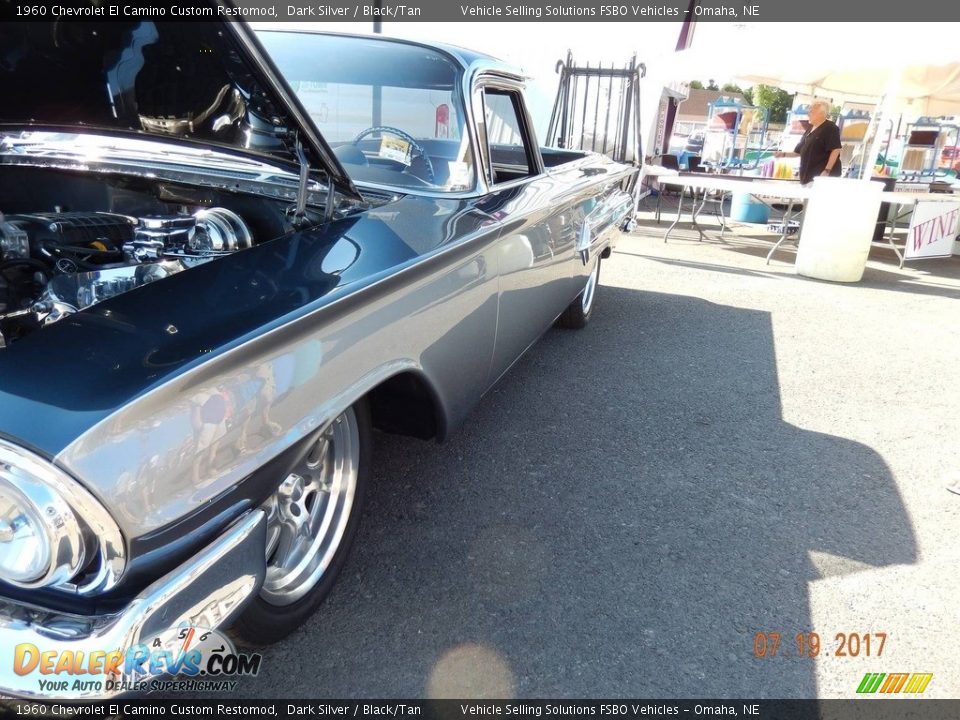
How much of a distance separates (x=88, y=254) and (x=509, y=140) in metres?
2.04

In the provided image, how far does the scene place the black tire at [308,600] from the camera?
5.43 ft

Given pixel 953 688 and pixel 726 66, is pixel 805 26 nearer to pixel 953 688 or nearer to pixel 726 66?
pixel 726 66

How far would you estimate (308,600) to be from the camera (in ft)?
6.08

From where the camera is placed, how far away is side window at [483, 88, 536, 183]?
3.14m

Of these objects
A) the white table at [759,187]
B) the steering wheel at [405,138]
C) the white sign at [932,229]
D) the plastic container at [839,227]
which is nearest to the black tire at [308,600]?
the steering wheel at [405,138]

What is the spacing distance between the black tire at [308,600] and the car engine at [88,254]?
2.04 feet

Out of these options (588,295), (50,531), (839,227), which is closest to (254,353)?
(50,531)

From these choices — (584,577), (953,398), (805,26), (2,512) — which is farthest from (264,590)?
(805,26)

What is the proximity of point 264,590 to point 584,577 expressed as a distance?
38.1 inches

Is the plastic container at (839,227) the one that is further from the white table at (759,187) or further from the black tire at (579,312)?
the black tire at (579,312)

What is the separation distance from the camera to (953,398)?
3.88 metres

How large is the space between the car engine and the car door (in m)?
0.96

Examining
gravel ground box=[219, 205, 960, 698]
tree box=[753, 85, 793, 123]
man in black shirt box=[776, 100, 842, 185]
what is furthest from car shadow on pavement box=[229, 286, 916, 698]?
tree box=[753, 85, 793, 123]

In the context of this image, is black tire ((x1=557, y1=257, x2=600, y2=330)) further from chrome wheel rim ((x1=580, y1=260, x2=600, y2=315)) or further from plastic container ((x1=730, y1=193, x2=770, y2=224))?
plastic container ((x1=730, y1=193, x2=770, y2=224))
